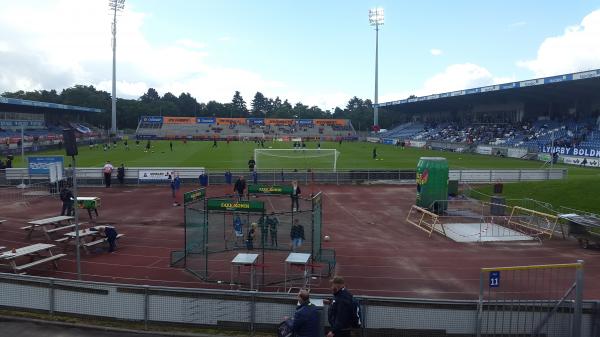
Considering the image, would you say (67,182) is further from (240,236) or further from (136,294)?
(136,294)

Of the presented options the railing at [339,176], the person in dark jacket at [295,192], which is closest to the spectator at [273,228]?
the person in dark jacket at [295,192]

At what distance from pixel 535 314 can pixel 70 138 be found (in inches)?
→ 407

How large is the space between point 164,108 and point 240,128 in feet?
128

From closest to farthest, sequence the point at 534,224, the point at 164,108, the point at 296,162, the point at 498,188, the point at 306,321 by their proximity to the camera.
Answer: the point at 306,321 < the point at 534,224 < the point at 498,188 < the point at 296,162 < the point at 164,108

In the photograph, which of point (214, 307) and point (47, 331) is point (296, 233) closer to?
point (214, 307)

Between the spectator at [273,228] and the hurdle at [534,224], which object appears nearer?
the spectator at [273,228]

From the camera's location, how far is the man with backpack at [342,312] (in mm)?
7422

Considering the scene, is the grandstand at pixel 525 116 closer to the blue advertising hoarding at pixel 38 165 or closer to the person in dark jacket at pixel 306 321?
the blue advertising hoarding at pixel 38 165

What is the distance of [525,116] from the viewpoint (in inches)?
3046

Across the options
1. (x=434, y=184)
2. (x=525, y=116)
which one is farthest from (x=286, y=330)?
(x=525, y=116)

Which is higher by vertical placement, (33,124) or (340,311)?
(33,124)

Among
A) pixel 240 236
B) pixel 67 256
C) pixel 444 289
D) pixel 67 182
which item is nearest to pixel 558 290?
pixel 444 289

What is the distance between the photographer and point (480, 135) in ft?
258

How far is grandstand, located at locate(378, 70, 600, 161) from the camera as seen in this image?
57688 mm
